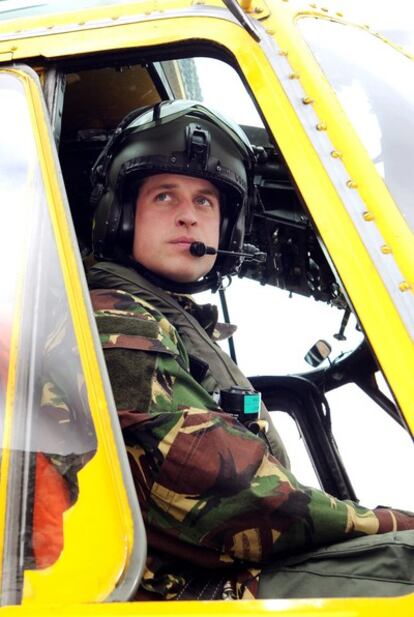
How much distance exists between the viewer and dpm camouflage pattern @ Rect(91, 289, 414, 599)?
3.84 feet

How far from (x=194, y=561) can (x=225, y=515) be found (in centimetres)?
13

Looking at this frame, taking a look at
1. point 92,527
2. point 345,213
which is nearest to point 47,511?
point 92,527

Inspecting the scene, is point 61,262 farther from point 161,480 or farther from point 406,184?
point 406,184

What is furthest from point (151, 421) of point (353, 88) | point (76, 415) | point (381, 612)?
point (353, 88)

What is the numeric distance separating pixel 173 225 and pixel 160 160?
0.54 ft

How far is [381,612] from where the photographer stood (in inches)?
30.5

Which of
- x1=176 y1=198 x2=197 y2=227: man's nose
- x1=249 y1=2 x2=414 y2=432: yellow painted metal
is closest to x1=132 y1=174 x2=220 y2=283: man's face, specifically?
x1=176 y1=198 x2=197 y2=227: man's nose

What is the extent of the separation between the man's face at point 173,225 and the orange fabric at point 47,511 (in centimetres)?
90

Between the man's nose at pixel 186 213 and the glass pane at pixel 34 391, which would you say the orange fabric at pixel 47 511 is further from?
the man's nose at pixel 186 213

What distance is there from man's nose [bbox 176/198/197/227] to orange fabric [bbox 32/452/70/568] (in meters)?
0.95

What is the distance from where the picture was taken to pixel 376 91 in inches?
55.9

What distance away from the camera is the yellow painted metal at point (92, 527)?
2.71 ft

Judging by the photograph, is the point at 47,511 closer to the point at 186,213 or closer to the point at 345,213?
the point at 345,213

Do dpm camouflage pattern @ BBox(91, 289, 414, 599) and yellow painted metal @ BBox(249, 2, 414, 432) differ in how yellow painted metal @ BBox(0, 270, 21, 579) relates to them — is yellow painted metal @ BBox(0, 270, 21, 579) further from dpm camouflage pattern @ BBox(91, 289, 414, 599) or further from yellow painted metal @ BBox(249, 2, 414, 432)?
yellow painted metal @ BBox(249, 2, 414, 432)
